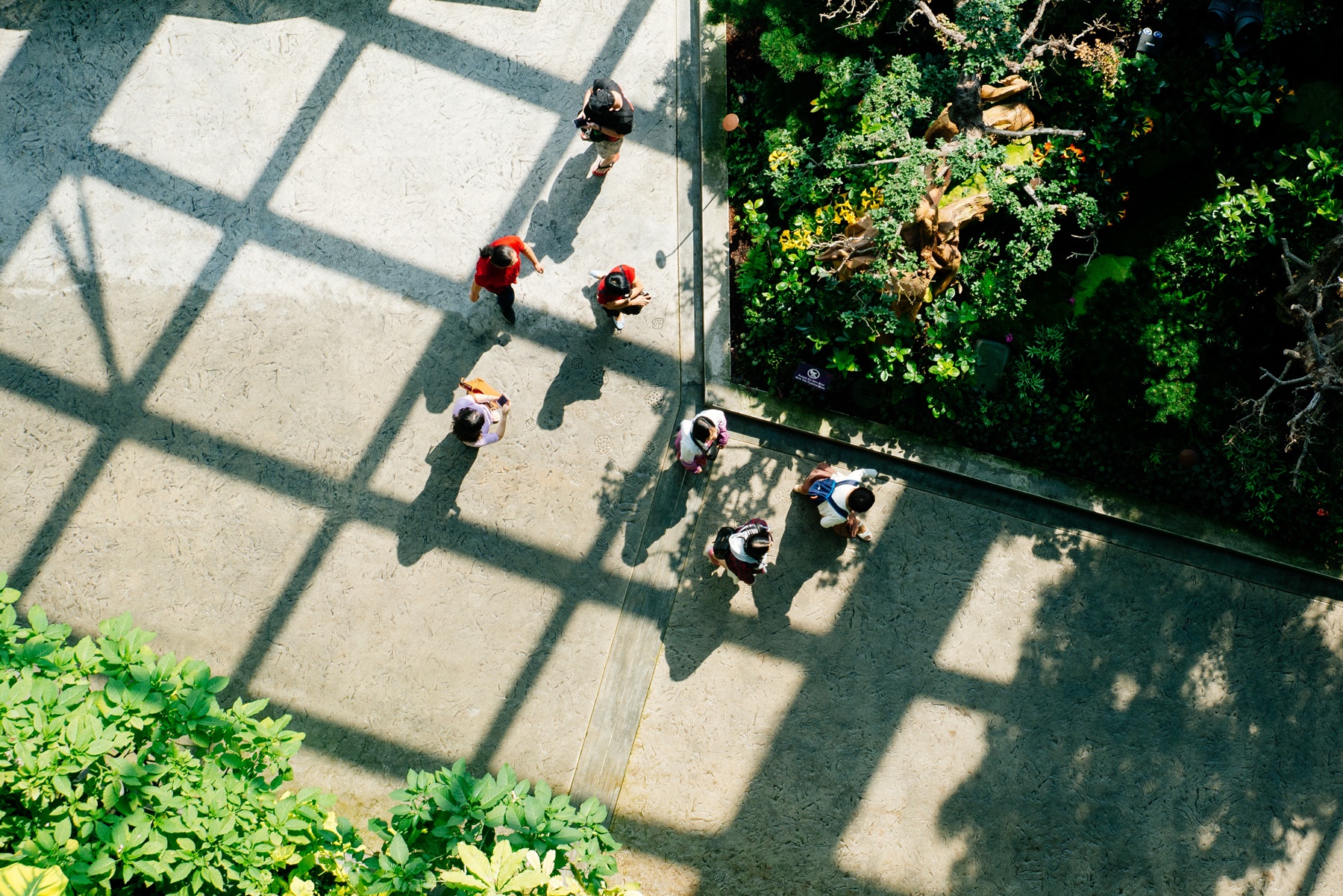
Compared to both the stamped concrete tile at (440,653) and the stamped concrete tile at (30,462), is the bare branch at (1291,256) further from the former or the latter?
the stamped concrete tile at (30,462)

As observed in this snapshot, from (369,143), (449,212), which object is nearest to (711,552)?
(449,212)

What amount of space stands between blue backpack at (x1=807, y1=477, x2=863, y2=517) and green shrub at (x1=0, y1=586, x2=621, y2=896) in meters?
3.00

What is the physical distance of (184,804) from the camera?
156 inches

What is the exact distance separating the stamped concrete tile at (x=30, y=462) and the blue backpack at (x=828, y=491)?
6.01 m

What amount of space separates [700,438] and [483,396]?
5.81ft

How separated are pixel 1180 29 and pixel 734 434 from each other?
5.09 meters

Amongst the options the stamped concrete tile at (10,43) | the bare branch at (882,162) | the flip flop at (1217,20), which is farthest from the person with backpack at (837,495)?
the stamped concrete tile at (10,43)

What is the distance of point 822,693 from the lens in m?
6.88

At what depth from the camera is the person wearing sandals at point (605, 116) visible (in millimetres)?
6406

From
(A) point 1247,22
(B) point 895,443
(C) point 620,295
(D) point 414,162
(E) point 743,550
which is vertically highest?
(A) point 1247,22

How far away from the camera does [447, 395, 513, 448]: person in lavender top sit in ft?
20.4

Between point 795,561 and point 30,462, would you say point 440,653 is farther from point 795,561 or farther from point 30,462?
point 30,462

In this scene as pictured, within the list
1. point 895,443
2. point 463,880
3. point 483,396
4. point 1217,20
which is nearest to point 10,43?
point 483,396

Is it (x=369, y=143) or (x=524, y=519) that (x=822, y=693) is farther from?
(x=369, y=143)
